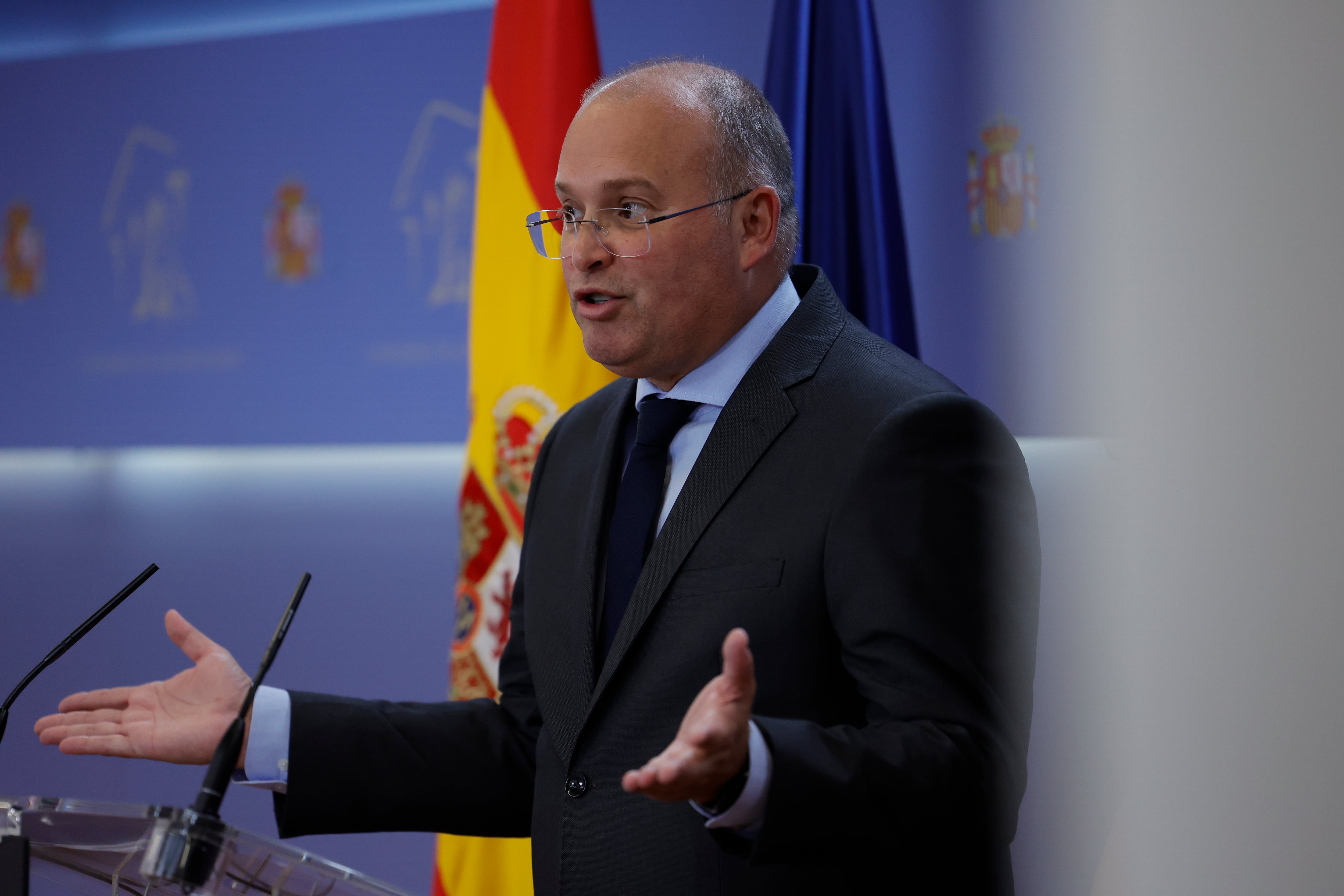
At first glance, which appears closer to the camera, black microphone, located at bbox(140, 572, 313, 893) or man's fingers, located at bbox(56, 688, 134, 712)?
black microphone, located at bbox(140, 572, 313, 893)

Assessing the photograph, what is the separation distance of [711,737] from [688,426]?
64 centimetres

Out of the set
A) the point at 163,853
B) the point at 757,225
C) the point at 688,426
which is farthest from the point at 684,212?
the point at 163,853

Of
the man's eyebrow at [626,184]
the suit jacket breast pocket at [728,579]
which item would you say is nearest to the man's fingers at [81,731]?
the suit jacket breast pocket at [728,579]

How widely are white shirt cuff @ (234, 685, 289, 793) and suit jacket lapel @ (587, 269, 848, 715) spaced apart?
404 mm

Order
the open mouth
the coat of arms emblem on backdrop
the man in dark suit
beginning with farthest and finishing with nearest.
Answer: the coat of arms emblem on backdrop < the open mouth < the man in dark suit

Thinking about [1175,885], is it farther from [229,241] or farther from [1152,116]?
[229,241]

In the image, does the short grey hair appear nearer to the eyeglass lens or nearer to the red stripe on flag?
the eyeglass lens

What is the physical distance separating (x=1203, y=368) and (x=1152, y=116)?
92 mm

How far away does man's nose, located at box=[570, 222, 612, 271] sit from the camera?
1.41 meters

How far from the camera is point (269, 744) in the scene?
4.49 feet

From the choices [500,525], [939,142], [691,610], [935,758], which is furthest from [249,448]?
[935,758]

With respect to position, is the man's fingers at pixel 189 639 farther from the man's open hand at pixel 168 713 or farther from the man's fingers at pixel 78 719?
the man's fingers at pixel 78 719

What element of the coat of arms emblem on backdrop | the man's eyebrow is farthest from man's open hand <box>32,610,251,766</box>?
the coat of arms emblem on backdrop

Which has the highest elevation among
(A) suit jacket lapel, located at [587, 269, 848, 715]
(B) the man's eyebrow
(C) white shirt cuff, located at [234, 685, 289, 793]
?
(B) the man's eyebrow
